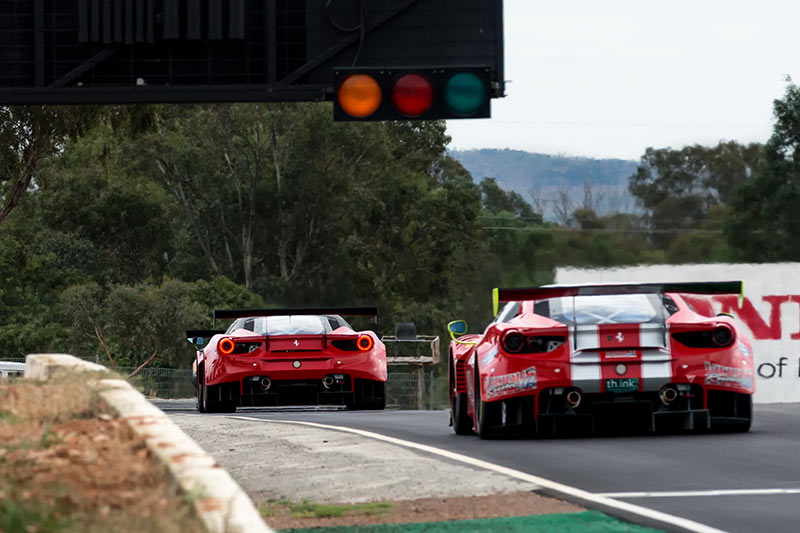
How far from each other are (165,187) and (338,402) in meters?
45.9

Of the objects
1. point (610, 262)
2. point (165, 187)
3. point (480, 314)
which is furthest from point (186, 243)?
point (610, 262)

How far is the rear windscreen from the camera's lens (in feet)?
37.0

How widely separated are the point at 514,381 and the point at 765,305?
639 inches

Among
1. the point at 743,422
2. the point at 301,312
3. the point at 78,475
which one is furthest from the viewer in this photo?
the point at 301,312

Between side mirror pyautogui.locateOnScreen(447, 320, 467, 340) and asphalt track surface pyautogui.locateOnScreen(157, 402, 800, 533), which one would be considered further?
side mirror pyautogui.locateOnScreen(447, 320, 467, 340)

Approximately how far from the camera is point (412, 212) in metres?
61.7

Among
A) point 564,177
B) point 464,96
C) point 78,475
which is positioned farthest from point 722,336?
point 564,177

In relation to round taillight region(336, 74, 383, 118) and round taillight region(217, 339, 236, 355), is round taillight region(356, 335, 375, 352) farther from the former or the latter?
round taillight region(336, 74, 383, 118)

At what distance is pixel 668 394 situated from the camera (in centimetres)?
1117

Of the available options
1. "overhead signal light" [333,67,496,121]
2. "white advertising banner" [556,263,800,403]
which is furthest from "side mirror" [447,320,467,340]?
"white advertising banner" [556,263,800,403]

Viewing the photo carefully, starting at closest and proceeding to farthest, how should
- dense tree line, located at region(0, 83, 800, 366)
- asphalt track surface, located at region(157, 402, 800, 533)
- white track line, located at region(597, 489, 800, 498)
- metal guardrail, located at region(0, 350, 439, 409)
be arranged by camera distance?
asphalt track surface, located at region(157, 402, 800, 533) < white track line, located at region(597, 489, 800, 498) < metal guardrail, located at region(0, 350, 439, 409) < dense tree line, located at region(0, 83, 800, 366)

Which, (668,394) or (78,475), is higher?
(668,394)

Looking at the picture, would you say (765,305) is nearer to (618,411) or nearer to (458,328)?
(458,328)

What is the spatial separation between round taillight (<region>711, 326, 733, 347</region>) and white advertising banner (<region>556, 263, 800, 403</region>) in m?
13.0
